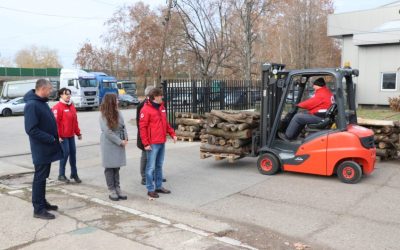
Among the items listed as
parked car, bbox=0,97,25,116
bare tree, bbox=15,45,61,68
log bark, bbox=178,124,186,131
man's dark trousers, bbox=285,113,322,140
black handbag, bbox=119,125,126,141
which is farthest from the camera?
→ bare tree, bbox=15,45,61,68

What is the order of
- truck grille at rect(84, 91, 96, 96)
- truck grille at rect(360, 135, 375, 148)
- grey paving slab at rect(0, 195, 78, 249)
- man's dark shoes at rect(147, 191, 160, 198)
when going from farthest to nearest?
truck grille at rect(84, 91, 96, 96) → truck grille at rect(360, 135, 375, 148) → man's dark shoes at rect(147, 191, 160, 198) → grey paving slab at rect(0, 195, 78, 249)

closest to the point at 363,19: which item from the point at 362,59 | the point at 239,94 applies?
the point at 362,59

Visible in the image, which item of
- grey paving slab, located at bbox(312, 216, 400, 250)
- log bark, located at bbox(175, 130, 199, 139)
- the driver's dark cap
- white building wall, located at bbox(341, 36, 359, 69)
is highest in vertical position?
white building wall, located at bbox(341, 36, 359, 69)

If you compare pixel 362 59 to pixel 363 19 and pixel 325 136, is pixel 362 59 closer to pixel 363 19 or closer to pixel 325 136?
pixel 363 19

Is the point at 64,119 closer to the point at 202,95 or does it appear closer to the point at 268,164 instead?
the point at 268,164

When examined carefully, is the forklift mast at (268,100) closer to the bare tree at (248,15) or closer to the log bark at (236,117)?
the log bark at (236,117)

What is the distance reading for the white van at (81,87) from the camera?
111 ft

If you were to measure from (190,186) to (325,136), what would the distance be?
2.77 m

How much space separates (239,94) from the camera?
18250 millimetres

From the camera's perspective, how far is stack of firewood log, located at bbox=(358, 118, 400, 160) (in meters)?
10.0

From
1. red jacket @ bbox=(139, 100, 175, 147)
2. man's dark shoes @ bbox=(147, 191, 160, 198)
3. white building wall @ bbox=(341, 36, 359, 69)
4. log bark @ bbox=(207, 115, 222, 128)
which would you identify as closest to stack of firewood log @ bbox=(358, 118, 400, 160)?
log bark @ bbox=(207, 115, 222, 128)

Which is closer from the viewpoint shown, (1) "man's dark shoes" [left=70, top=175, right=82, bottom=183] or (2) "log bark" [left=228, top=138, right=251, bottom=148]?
(1) "man's dark shoes" [left=70, top=175, right=82, bottom=183]

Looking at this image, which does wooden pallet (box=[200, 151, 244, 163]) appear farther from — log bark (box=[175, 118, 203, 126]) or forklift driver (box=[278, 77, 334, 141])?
log bark (box=[175, 118, 203, 126])

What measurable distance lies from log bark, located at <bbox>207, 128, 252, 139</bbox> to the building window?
20.3 meters
